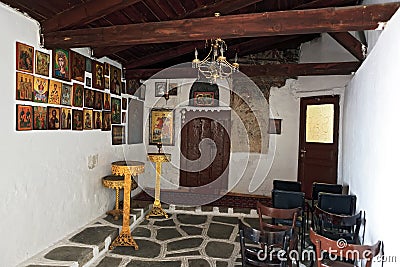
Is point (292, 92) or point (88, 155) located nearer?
point (88, 155)

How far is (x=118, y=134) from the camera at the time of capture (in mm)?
5414

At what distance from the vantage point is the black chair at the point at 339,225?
9.51 ft

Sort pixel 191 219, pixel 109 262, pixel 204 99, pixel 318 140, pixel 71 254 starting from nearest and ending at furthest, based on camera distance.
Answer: pixel 71 254
pixel 109 262
pixel 191 219
pixel 318 140
pixel 204 99

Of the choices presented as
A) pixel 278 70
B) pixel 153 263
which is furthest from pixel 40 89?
pixel 278 70

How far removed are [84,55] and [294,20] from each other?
280 cm

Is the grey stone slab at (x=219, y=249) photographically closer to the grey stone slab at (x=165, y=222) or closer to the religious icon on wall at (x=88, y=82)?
the grey stone slab at (x=165, y=222)

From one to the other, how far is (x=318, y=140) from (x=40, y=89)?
16.2 ft

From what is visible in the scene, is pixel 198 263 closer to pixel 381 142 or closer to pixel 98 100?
pixel 381 142

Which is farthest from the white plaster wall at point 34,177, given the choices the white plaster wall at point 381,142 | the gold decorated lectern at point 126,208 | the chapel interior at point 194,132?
the white plaster wall at point 381,142

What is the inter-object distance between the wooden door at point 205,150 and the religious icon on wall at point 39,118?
3.82 metres

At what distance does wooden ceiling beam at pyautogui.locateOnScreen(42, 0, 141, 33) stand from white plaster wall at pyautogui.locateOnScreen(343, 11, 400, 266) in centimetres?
236

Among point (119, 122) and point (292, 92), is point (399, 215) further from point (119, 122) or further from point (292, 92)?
point (292, 92)

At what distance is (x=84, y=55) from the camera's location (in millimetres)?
4242

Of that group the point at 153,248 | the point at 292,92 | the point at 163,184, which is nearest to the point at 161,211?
A: the point at 153,248
